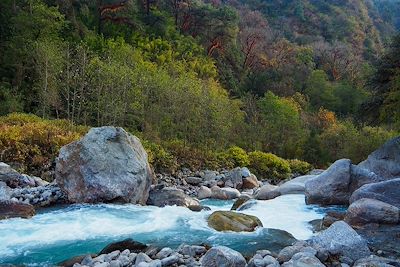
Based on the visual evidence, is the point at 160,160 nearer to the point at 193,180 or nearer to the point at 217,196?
the point at 193,180

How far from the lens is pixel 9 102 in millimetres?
23281

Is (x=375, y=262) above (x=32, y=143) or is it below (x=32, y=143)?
above

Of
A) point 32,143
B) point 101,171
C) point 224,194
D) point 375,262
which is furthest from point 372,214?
point 32,143

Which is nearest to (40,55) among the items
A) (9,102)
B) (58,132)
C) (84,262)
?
(9,102)

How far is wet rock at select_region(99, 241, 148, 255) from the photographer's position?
29.7 feet

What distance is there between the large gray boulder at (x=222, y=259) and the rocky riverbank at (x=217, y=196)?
2 cm

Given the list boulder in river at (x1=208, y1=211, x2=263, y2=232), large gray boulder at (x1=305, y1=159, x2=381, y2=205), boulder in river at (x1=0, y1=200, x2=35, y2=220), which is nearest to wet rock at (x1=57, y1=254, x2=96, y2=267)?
boulder in river at (x1=208, y1=211, x2=263, y2=232)

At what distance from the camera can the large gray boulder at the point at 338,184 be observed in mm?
14375

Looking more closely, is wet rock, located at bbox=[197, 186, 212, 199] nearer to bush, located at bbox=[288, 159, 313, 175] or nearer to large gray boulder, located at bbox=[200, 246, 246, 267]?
large gray boulder, located at bbox=[200, 246, 246, 267]

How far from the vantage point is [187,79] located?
26.6 metres

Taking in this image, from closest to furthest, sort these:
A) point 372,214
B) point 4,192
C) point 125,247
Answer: point 125,247 < point 372,214 < point 4,192

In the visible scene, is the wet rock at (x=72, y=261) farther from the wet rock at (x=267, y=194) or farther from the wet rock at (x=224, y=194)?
the wet rock at (x=224, y=194)

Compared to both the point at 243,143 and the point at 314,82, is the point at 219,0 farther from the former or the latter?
the point at 243,143

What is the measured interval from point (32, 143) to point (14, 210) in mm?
6405
